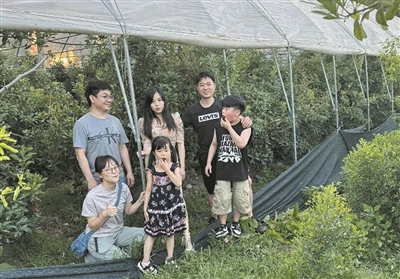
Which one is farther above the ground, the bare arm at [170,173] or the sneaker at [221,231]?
the bare arm at [170,173]

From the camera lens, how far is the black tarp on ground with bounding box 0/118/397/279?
322 centimetres

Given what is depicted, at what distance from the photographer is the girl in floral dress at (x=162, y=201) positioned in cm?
348

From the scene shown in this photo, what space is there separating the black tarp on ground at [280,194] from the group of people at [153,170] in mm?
146

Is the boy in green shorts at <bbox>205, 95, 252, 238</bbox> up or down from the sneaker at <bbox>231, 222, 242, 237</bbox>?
up

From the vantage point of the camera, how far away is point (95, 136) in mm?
3635

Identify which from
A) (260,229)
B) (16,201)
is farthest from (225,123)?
(16,201)

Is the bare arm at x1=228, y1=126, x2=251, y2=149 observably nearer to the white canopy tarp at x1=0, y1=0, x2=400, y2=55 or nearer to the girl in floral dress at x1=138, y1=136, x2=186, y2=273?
the girl in floral dress at x1=138, y1=136, x2=186, y2=273

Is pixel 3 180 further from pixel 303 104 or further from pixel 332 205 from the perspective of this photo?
pixel 303 104

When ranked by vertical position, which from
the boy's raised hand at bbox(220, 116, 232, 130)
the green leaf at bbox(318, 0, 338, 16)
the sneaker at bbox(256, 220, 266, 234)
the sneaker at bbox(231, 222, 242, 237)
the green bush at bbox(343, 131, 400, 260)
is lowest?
the sneaker at bbox(256, 220, 266, 234)

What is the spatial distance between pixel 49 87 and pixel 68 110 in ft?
5.21

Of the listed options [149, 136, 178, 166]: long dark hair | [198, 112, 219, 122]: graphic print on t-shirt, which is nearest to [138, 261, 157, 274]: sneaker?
[149, 136, 178, 166]: long dark hair

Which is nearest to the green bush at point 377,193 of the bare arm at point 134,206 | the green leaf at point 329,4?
the bare arm at point 134,206

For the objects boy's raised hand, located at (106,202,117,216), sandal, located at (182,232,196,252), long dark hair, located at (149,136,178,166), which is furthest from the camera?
sandal, located at (182,232,196,252)

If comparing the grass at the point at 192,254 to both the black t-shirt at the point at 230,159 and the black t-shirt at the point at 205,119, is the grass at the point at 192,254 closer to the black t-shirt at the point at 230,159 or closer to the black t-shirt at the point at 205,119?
the black t-shirt at the point at 230,159
